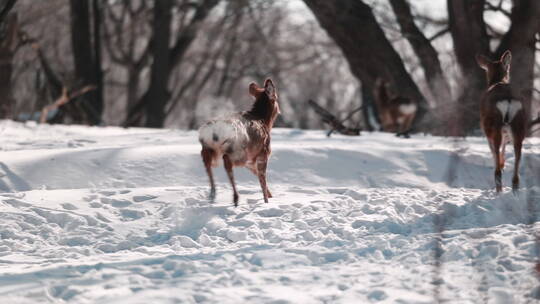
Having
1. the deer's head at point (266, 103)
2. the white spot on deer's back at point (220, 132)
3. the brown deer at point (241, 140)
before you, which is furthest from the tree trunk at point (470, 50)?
the white spot on deer's back at point (220, 132)

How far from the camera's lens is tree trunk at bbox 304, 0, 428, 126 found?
14.9 metres

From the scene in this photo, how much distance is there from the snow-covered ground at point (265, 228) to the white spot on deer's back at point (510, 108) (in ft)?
2.92

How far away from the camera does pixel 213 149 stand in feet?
24.7

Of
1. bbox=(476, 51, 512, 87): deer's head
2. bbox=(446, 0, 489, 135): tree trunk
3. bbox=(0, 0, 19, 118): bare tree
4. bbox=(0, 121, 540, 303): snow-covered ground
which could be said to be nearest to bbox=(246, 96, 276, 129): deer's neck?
bbox=(0, 121, 540, 303): snow-covered ground

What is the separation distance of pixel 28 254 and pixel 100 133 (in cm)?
744

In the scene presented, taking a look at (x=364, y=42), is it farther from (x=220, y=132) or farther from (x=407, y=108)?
(x=220, y=132)

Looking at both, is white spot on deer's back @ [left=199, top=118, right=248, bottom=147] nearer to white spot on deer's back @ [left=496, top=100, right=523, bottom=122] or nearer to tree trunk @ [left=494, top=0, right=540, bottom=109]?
white spot on deer's back @ [left=496, top=100, right=523, bottom=122]

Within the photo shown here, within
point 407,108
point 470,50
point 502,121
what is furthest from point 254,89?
point 470,50

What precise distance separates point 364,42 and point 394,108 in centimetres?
148

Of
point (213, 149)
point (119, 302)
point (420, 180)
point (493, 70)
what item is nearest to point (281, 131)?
point (420, 180)

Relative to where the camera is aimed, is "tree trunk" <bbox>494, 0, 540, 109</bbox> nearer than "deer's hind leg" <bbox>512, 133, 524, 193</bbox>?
No

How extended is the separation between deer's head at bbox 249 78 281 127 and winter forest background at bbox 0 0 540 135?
206 cm

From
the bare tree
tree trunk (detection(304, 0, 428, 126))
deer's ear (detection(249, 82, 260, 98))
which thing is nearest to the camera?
deer's ear (detection(249, 82, 260, 98))

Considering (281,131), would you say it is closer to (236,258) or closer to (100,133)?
(100,133)
